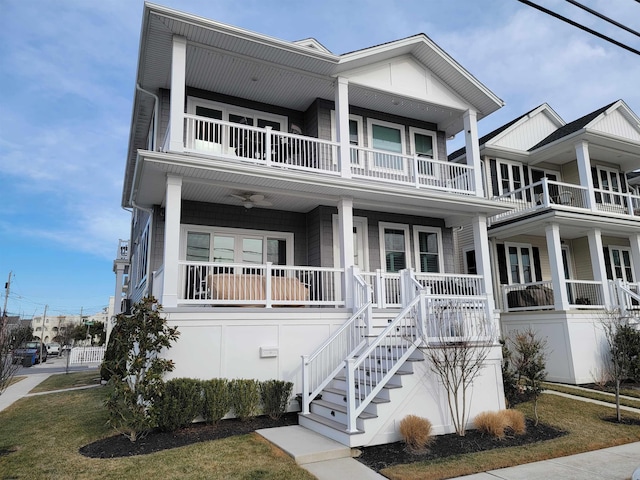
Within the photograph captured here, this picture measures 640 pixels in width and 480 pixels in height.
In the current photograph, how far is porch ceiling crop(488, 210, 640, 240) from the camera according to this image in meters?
14.9

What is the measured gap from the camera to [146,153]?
8992 mm

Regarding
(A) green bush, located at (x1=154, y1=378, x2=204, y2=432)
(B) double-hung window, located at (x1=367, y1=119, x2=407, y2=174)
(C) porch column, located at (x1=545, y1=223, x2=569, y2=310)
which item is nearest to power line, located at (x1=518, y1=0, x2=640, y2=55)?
(B) double-hung window, located at (x1=367, y1=119, x2=407, y2=174)

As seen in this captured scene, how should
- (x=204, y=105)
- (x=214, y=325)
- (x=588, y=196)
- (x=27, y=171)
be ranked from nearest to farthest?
(x=214, y=325) → (x=204, y=105) → (x=588, y=196) → (x=27, y=171)

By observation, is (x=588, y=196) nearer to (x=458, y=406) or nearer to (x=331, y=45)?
(x=331, y=45)

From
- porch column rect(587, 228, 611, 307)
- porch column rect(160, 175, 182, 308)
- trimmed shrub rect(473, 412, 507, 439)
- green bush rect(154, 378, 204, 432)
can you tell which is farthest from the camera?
porch column rect(587, 228, 611, 307)

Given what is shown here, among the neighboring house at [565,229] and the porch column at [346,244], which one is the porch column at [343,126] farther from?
the neighboring house at [565,229]

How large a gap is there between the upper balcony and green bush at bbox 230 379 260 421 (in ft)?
36.4

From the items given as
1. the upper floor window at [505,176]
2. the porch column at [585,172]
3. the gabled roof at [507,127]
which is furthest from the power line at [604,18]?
the upper floor window at [505,176]

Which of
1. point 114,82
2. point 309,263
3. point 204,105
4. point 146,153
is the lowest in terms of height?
point 309,263

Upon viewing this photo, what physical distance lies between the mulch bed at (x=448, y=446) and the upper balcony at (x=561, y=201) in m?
9.05

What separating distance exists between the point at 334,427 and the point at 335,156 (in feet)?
24.5

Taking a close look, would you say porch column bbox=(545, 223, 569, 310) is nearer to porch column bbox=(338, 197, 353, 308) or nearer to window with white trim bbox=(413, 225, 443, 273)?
window with white trim bbox=(413, 225, 443, 273)

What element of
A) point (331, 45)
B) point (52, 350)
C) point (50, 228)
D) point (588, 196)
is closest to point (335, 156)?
point (331, 45)

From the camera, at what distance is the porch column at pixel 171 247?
8789mm
